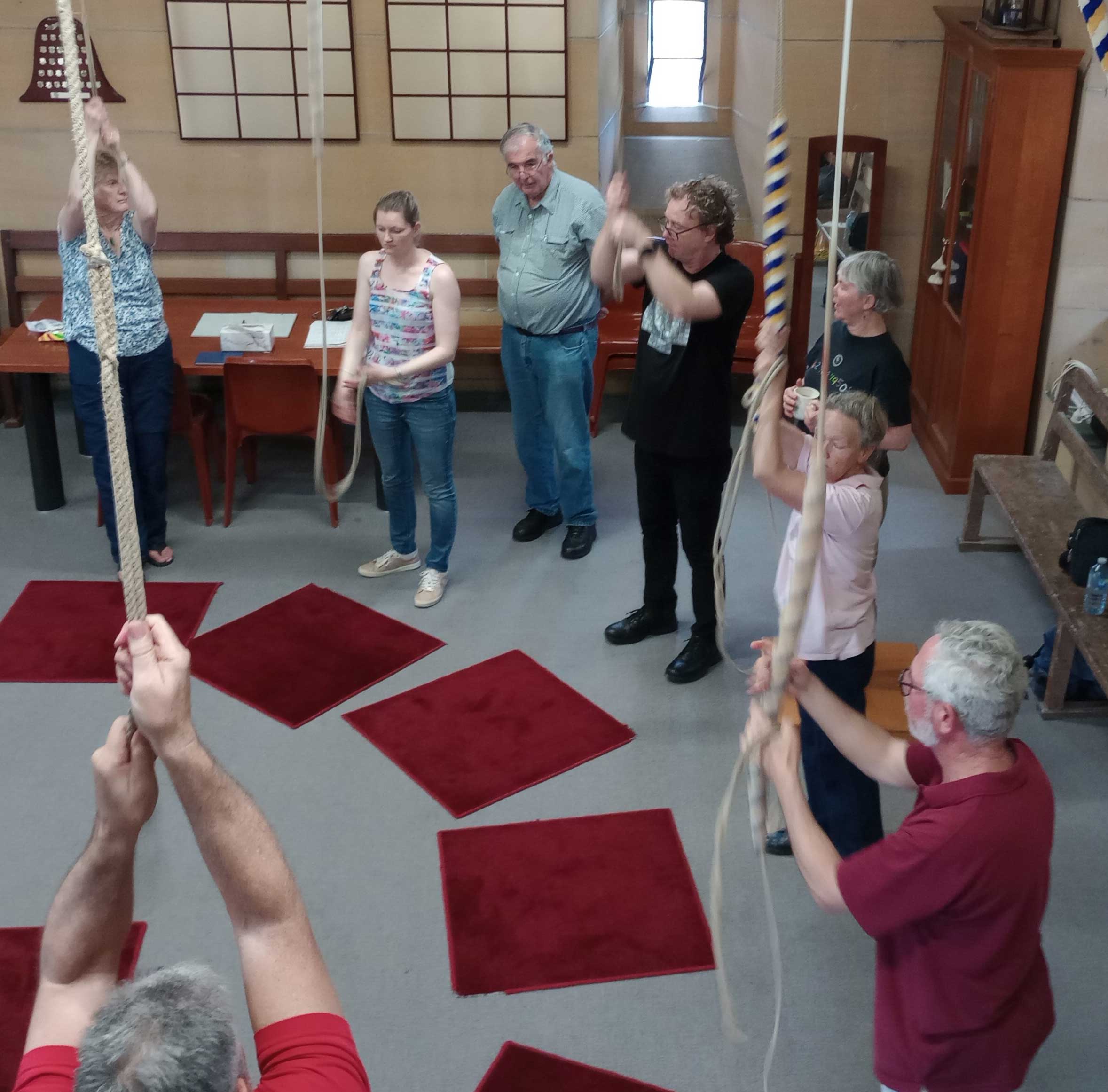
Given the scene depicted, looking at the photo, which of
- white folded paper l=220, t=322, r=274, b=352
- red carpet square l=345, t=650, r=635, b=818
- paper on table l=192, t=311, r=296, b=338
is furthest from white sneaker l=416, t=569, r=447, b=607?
paper on table l=192, t=311, r=296, b=338

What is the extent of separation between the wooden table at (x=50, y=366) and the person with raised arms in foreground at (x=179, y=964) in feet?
11.3

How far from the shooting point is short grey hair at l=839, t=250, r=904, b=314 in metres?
3.75

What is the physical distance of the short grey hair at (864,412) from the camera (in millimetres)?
2885

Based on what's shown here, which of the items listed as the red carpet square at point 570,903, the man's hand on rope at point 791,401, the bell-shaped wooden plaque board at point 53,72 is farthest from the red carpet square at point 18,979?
the bell-shaped wooden plaque board at point 53,72

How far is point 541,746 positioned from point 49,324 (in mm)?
3048

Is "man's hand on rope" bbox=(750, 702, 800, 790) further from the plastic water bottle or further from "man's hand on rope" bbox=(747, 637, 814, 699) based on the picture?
the plastic water bottle

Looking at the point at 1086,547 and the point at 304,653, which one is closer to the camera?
the point at 1086,547

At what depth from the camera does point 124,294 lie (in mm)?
4438

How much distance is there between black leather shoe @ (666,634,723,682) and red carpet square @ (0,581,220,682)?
1.70 m

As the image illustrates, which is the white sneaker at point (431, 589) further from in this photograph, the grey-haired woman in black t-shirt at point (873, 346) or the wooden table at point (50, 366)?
the grey-haired woman in black t-shirt at point (873, 346)

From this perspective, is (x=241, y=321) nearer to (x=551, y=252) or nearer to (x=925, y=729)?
(x=551, y=252)

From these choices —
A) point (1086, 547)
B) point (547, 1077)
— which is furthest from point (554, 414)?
point (547, 1077)

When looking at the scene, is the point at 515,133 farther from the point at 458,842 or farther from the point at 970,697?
the point at 970,697

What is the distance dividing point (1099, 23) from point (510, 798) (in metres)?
2.47
